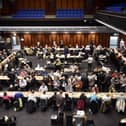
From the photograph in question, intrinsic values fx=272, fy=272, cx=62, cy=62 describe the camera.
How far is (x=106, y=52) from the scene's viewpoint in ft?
76.8

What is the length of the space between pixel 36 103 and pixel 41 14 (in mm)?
16734

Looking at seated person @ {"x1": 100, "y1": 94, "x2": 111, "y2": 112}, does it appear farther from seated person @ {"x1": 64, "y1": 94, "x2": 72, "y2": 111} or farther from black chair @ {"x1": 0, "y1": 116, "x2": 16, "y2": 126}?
black chair @ {"x1": 0, "y1": 116, "x2": 16, "y2": 126}

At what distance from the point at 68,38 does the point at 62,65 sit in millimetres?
9359

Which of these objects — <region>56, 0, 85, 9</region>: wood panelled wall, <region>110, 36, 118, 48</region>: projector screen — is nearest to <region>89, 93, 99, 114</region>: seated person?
<region>110, 36, 118, 48</region>: projector screen

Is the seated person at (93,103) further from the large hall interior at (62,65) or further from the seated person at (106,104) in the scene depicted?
the seated person at (106,104)

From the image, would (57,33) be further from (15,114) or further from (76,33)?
(15,114)

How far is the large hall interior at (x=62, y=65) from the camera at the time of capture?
40.9ft

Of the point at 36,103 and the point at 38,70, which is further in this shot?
the point at 38,70

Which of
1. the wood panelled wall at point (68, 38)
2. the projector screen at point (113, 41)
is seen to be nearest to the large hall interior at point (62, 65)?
the wood panelled wall at point (68, 38)

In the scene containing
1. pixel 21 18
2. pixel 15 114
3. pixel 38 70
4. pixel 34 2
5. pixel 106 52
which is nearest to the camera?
pixel 15 114

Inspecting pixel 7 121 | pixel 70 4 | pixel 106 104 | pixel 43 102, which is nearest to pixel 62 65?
pixel 43 102

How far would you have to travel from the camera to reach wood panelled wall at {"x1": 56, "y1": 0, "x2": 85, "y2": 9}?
28.8 m

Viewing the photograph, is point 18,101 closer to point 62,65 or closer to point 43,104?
point 43,104

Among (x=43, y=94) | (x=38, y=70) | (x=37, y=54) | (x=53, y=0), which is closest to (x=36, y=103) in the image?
(x=43, y=94)
